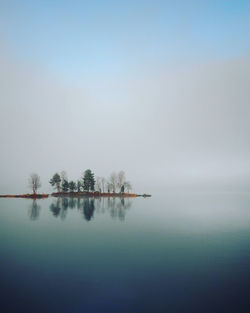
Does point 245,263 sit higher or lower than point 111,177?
lower

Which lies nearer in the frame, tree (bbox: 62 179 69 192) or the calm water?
the calm water

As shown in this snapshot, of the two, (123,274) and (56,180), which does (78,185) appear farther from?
(123,274)

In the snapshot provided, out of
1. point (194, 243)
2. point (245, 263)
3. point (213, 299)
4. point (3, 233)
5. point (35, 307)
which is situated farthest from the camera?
point (3, 233)

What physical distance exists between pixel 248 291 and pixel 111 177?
116 metres

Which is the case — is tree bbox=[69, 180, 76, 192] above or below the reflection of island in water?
above

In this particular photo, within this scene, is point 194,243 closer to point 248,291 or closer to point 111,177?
point 248,291

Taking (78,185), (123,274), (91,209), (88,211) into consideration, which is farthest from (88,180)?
(123,274)

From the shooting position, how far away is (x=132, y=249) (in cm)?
1872

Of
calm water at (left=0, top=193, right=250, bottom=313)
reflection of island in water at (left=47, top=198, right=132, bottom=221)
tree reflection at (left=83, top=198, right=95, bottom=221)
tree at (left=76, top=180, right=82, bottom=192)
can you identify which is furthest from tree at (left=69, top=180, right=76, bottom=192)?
calm water at (left=0, top=193, right=250, bottom=313)

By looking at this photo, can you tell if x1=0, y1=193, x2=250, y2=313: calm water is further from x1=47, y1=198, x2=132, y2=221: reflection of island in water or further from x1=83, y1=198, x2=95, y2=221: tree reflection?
x1=47, y1=198, x2=132, y2=221: reflection of island in water

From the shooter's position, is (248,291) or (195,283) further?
(195,283)

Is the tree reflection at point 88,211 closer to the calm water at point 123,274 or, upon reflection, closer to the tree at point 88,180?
the calm water at point 123,274

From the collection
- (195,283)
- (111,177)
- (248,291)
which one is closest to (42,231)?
(195,283)

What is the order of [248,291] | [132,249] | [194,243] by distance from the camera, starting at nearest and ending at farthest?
[248,291]
[132,249]
[194,243]
